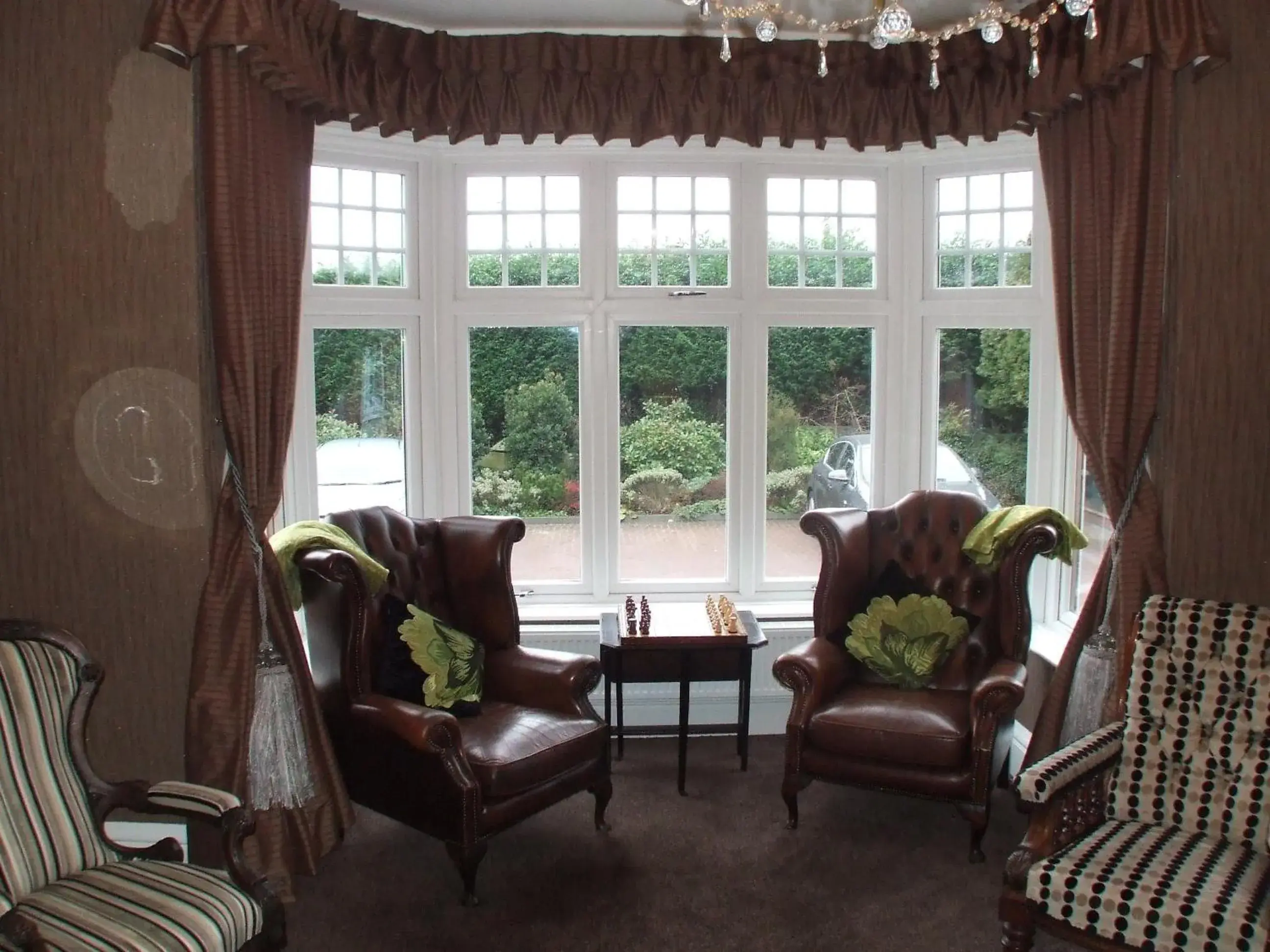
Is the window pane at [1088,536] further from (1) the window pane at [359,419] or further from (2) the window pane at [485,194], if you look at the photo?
(1) the window pane at [359,419]

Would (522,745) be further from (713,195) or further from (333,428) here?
(713,195)

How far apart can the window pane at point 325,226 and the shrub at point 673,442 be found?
4.69 feet

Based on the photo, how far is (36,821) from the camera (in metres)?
2.40

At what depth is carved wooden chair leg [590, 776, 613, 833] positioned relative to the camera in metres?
3.49

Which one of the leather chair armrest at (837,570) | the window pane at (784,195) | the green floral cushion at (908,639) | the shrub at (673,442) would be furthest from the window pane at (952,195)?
the green floral cushion at (908,639)

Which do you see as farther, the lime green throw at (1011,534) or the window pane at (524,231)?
the window pane at (524,231)

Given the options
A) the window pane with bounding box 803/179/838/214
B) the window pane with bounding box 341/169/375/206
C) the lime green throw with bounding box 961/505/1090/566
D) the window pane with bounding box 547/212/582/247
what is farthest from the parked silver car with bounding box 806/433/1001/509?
the window pane with bounding box 341/169/375/206

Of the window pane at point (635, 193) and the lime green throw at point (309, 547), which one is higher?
the window pane at point (635, 193)

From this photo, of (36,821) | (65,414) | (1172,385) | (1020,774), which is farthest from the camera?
(1172,385)

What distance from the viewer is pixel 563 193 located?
4391 mm

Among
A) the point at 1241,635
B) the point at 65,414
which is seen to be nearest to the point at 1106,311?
the point at 1241,635

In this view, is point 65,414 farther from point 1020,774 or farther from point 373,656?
point 1020,774

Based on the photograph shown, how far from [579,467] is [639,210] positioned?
44.3 inches

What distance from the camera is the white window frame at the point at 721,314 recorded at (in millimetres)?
4242
